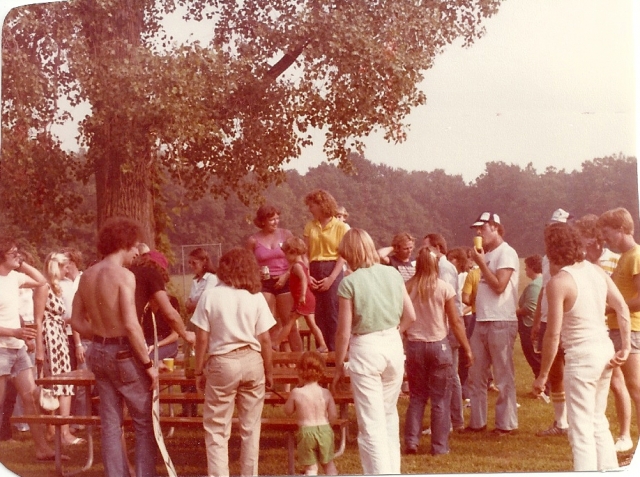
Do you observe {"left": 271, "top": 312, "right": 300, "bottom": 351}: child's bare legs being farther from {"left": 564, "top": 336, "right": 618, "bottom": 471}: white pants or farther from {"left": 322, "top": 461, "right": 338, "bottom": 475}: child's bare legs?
{"left": 564, "top": 336, "right": 618, "bottom": 471}: white pants

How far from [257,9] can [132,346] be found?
223 cm

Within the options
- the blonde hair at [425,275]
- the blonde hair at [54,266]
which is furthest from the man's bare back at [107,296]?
the blonde hair at [425,275]

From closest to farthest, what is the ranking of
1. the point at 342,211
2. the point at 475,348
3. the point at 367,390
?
the point at 367,390 → the point at 342,211 → the point at 475,348

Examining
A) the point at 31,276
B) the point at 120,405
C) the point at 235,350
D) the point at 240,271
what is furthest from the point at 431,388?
the point at 31,276

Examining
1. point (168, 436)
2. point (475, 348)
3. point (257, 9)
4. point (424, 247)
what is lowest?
point (168, 436)

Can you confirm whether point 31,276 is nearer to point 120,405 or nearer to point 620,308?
point 120,405

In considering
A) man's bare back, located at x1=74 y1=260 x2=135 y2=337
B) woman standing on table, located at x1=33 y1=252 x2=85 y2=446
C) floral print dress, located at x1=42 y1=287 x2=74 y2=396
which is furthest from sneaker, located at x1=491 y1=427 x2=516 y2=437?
floral print dress, located at x1=42 y1=287 x2=74 y2=396

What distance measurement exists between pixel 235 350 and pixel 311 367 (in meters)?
0.46

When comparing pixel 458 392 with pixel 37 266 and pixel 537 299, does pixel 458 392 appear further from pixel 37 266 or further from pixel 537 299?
pixel 37 266

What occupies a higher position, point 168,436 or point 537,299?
point 537,299

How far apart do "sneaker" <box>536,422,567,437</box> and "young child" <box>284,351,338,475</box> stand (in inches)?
50.1

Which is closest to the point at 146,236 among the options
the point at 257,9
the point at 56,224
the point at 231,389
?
the point at 56,224

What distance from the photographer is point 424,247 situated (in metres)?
6.14

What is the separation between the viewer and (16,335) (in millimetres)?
6703
